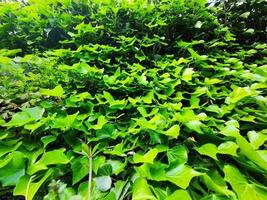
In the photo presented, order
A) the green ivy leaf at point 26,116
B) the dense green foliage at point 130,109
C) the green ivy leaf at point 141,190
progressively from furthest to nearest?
the green ivy leaf at point 26,116
the dense green foliage at point 130,109
the green ivy leaf at point 141,190

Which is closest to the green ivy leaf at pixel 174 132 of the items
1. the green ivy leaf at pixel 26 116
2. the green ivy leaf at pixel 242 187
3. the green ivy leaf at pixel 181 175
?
the green ivy leaf at pixel 181 175

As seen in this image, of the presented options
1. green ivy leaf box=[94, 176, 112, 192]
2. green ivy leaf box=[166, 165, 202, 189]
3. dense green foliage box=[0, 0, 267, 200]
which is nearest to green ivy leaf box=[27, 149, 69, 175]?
dense green foliage box=[0, 0, 267, 200]

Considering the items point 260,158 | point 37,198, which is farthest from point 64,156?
point 260,158

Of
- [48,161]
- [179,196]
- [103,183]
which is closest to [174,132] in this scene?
[179,196]

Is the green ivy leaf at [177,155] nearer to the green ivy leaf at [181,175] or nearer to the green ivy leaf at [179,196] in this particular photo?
the green ivy leaf at [181,175]

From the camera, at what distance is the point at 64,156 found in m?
1.01

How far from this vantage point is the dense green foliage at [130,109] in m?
0.95

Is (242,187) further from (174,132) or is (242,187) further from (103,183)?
(103,183)

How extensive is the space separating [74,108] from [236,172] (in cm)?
93

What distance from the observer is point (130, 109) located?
4.40ft

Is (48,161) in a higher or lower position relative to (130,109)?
lower

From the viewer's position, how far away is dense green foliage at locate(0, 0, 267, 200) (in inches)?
37.5

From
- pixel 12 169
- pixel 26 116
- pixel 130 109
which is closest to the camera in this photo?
pixel 12 169

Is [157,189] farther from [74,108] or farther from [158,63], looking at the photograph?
[158,63]
